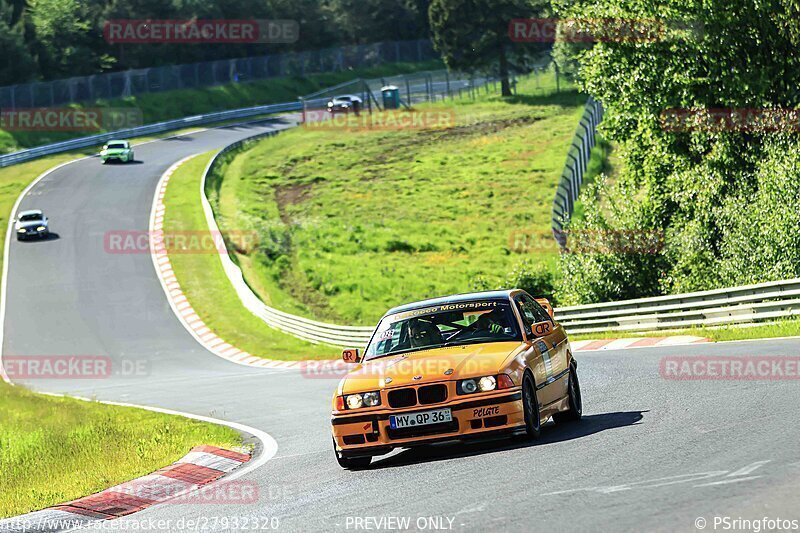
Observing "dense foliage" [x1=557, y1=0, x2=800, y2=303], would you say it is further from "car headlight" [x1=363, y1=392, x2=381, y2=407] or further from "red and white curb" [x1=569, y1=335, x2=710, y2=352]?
"car headlight" [x1=363, y1=392, x2=381, y2=407]

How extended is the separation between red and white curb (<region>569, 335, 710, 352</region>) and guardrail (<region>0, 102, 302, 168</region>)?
157 feet

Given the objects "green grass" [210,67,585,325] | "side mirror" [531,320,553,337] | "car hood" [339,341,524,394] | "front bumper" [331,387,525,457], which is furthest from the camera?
"green grass" [210,67,585,325]

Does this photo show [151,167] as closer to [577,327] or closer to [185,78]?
[185,78]

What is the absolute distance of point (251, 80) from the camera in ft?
311

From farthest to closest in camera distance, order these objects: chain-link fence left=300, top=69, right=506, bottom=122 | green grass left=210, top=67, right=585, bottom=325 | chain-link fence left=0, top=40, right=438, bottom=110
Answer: chain-link fence left=300, top=69, right=506, bottom=122, chain-link fence left=0, top=40, right=438, bottom=110, green grass left=210, top=67, right=585, bottom=325

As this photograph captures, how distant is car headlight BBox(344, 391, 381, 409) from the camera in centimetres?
1012

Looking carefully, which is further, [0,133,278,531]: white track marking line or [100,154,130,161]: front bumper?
[100,154,130,161]: front bumper

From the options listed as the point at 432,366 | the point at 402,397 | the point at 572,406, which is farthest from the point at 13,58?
the point at 402,397

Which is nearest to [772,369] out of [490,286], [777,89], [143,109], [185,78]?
[777,89]

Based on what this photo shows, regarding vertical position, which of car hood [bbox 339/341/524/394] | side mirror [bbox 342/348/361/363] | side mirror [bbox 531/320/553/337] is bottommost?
side mirror [bbox 342/348/361/363]

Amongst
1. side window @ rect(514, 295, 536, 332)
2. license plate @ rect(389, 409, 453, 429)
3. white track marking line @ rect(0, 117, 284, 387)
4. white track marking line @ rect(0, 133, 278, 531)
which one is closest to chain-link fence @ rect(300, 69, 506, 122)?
white track marking line @ rect(0, 117, 284, 387)

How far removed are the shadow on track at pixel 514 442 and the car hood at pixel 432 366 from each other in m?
0.62

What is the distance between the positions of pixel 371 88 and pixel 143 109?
16.9m

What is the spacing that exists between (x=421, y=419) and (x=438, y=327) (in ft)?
5.15
